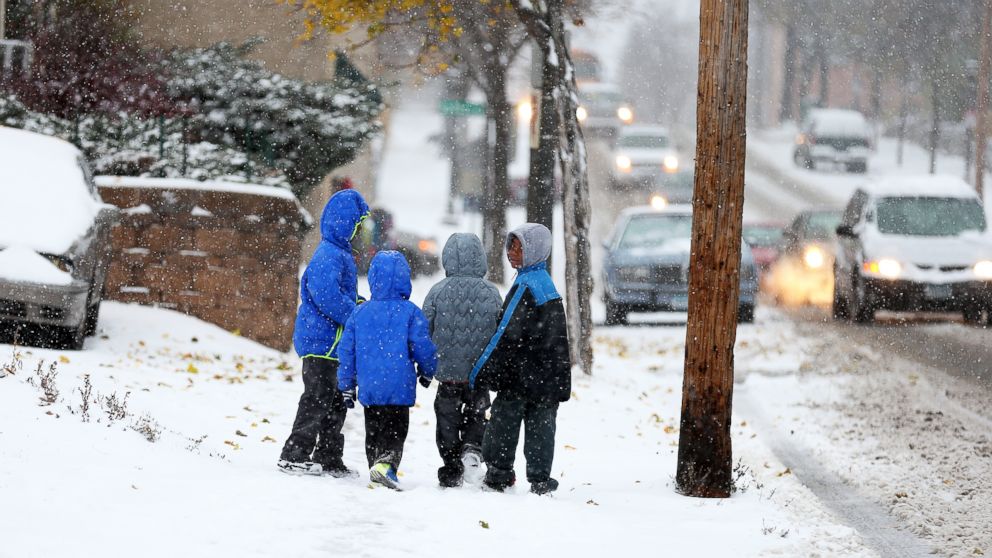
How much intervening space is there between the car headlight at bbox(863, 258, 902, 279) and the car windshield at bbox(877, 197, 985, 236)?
0.79 m

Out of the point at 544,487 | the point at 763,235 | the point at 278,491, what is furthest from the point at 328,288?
the point at 763,235

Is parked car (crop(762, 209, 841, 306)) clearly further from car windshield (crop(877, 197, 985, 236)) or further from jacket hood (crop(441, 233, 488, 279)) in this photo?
jacket hood (crop(441, 233, 488, 279))

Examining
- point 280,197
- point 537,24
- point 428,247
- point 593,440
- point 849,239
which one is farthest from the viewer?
point 428,247

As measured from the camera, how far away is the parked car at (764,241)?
999 inches

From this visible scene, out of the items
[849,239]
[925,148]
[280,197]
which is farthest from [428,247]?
[925,148]

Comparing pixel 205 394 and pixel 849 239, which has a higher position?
pixel 849 239

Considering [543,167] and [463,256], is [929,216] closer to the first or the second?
[543,167]

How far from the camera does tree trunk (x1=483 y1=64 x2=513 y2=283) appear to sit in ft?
80.6

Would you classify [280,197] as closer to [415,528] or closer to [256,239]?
[256,239]

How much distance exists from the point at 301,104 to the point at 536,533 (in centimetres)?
1174

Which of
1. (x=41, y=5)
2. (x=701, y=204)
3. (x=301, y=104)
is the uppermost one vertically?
(x=41, y=5)

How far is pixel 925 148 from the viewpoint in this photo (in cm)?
5822

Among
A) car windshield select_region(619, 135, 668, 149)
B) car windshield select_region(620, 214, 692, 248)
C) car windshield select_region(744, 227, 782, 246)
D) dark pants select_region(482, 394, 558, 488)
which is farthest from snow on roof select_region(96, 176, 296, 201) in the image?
car windshield select_region(619, 135, 668, 149)

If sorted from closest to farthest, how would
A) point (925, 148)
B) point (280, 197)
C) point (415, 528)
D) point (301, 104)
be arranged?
point (415, 528)
point (280, 197)
point (301, 104)
point (925, 148)
